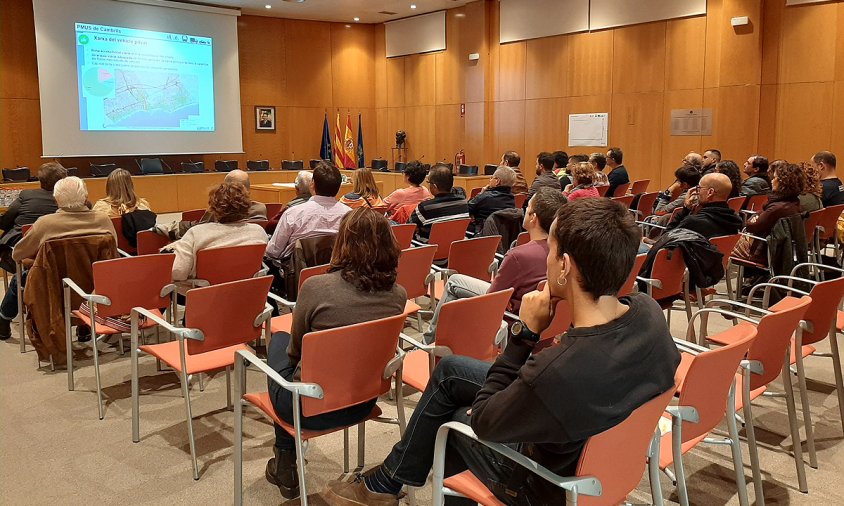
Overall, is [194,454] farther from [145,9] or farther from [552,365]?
[145,9]

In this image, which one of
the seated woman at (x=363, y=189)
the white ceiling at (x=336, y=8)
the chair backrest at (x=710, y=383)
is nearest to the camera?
the chair backrest at (x=710, y=383)

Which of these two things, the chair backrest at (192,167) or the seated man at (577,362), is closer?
the seated man at (577,362)

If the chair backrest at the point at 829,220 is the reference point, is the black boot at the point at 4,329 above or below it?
below

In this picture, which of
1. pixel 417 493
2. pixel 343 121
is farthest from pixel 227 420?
pixel 343 121

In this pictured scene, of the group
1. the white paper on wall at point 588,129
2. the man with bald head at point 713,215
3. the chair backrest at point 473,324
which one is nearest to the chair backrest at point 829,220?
the man with bald head at point 713,215

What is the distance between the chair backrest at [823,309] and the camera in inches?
126

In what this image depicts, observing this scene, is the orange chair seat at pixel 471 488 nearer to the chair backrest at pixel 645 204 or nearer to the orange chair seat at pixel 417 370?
the orange chair seat at pixel 417 370

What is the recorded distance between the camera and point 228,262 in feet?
13.9

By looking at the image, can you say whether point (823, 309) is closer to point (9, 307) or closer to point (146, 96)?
point (9, 307)

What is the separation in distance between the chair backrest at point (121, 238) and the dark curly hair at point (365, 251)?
3.40 meters

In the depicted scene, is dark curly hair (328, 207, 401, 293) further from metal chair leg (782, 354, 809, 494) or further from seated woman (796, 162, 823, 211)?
seated woman (796, 162, 823, 211)

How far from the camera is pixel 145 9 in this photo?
1323 cm

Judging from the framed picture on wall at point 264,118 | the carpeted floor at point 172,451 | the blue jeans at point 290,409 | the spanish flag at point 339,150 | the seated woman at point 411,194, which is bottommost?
A: the carpeted floor at point 172,451

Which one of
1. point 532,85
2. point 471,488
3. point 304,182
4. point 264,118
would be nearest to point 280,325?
point 471,488
